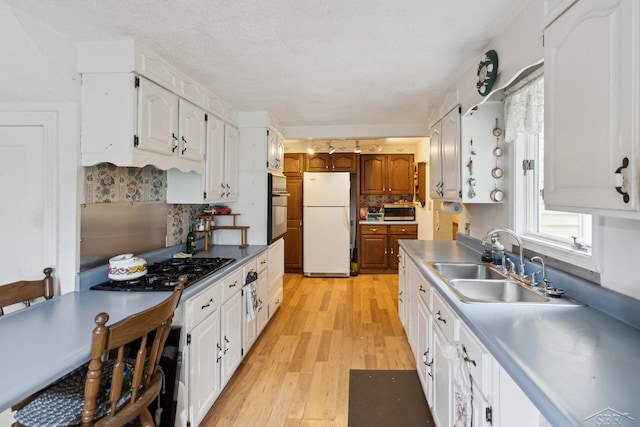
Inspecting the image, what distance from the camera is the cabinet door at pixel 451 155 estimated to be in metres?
2.46

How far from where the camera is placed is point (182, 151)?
7.68ft

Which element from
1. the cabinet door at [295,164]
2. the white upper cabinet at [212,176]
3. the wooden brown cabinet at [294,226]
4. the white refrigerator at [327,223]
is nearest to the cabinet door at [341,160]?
the white refrigerator at [327,223]

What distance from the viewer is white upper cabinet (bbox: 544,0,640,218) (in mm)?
859

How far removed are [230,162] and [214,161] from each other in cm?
36

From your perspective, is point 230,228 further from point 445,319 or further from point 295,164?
point 295,164

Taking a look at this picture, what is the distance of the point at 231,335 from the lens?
7.81ft

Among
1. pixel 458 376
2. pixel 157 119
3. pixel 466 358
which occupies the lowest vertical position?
pixel 458 376

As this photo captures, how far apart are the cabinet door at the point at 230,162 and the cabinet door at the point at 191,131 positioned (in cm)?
44

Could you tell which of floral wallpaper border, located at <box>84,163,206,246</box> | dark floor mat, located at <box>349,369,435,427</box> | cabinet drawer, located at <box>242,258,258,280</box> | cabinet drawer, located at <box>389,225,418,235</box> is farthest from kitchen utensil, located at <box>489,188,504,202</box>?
cabinet drawer, located at <box>389,225,418,235</box>

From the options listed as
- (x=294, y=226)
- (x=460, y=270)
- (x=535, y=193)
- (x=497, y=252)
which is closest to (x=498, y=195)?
(x=535, y=193)

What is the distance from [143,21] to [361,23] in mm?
1090

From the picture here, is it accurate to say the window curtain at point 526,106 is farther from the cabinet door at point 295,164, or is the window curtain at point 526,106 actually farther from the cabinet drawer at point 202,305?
the cabinet door at point 295,164

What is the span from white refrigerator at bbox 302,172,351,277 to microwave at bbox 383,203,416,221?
76 cm

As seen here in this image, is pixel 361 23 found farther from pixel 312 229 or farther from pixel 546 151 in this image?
pixel 312 229
